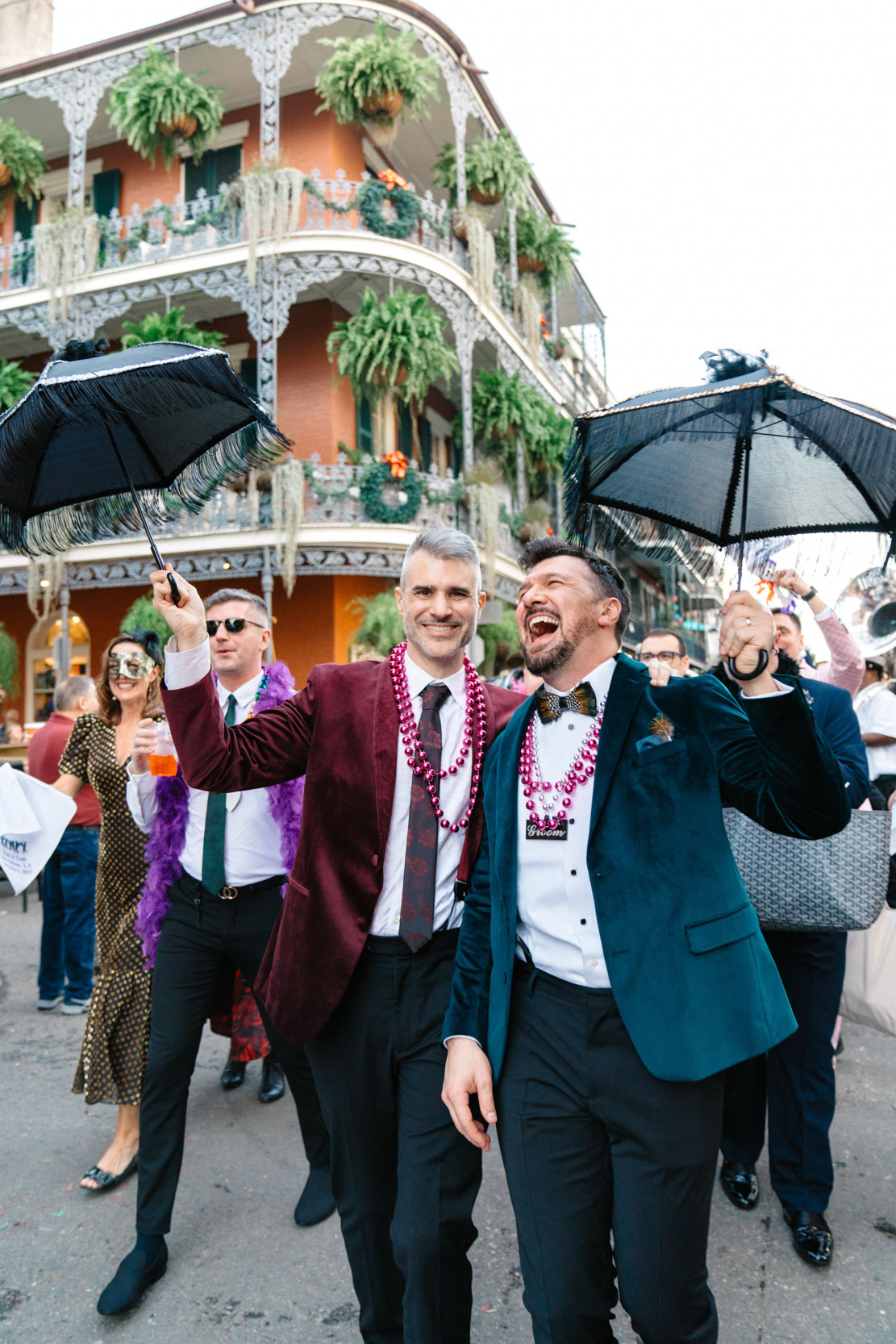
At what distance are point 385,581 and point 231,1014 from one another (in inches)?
468

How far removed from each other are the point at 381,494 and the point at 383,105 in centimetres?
593

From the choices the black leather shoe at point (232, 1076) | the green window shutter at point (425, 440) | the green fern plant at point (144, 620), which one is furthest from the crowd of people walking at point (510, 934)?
the green window shutter at point (425, 440)

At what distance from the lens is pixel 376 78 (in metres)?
13.4

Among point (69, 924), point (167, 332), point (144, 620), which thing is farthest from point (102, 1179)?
point (167, 332)

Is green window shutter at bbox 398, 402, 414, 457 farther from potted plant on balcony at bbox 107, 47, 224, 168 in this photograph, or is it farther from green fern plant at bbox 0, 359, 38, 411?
green fern plant at bbox 0, 359, 38, 411

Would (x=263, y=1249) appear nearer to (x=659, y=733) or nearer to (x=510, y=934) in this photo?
(x=510, y=934)

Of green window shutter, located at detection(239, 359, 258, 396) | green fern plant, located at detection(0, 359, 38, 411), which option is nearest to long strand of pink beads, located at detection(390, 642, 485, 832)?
green fern plant, located at detection(0, 359, 38, 411)

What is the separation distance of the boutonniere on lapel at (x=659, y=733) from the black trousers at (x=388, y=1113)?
2.71 feet

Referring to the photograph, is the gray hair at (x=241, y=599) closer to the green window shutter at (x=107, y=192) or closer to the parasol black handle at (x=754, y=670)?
the parasol black handle at (x=754, y=670)

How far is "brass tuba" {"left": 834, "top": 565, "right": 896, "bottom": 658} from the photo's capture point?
6.16m

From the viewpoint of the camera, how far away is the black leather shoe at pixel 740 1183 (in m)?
3.44

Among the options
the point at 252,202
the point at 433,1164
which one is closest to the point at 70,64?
the point at 252,202

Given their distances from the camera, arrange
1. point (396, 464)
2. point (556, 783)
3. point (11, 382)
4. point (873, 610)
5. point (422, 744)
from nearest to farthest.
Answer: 1. point (556, 783)
2. point (422, 744)
3. point (873, 610)
4. point (396, 464)
5. point (11, 382)

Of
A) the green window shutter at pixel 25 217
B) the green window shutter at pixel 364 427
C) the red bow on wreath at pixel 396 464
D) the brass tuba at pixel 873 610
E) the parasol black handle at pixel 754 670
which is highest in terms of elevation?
the green window shutter at pixel 25 217
